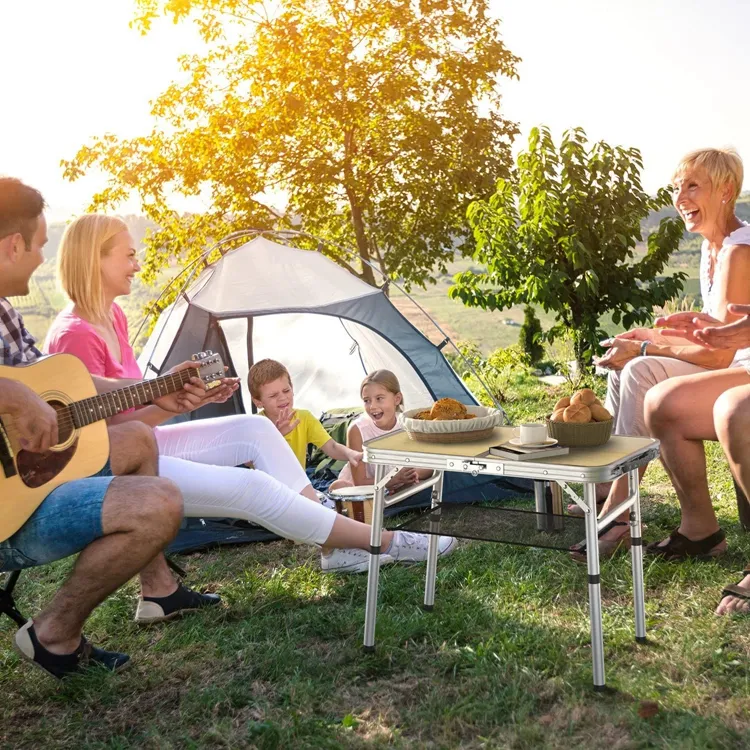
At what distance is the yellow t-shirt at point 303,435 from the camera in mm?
4336

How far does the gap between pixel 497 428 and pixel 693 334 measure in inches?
29.0

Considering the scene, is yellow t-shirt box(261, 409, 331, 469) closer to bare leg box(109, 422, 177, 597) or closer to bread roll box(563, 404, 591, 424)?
bare leg box(109, 422, 177, 597)

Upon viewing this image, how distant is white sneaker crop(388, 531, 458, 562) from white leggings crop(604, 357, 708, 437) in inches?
32.4

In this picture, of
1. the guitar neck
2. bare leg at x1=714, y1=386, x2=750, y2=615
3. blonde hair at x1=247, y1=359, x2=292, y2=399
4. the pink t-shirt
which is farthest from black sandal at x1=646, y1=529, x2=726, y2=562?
the pink t-shirt

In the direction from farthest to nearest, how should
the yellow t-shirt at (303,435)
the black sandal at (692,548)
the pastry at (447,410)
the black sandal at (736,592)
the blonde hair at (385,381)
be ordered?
the yellow t-shirt at (303,435), the blonde hair at (385,381), the black sandal at (692,548), the black sandal at (736,592), the pastry at (447,410)

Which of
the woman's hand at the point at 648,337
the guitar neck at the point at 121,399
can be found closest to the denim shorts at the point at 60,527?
the guitar neck at the point at 121,399

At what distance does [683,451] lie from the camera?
306 cm

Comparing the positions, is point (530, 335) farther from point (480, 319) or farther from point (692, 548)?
point (692, 548)

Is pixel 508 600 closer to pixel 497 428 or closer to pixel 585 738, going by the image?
pixel 497 428

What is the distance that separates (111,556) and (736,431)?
195 centimetres

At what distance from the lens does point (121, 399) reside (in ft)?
9.12

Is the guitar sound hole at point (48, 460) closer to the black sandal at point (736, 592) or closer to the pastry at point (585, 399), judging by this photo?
the pastry at point (585, 399)

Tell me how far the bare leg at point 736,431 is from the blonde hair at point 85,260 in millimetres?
2233

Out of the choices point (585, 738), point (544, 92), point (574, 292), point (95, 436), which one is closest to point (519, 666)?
point (585, 738)
